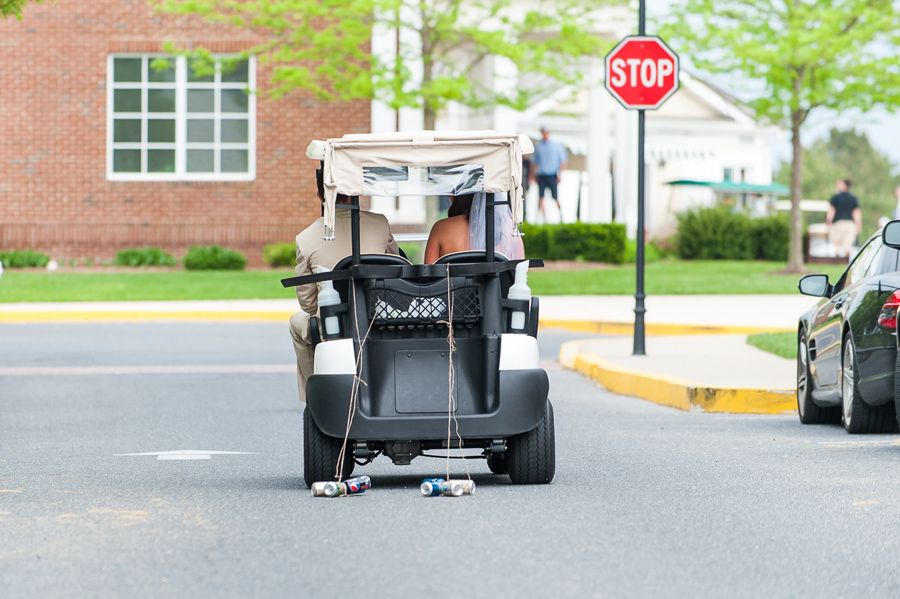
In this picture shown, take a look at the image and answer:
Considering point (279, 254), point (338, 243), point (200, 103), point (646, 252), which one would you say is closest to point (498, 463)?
point (338, 243)

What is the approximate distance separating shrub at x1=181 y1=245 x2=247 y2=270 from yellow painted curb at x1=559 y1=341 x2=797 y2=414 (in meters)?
15.9

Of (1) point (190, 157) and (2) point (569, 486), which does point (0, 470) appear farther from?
(1) point (190, 157)

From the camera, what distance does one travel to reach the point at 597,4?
80.4 ft

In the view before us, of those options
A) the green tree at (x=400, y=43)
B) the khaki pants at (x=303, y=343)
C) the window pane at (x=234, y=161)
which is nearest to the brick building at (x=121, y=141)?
the window pane at (x=234, y=161)

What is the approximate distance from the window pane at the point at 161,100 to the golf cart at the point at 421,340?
2240 centimetres

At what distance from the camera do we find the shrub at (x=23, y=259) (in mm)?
27188

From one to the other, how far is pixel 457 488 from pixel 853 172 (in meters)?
94.9

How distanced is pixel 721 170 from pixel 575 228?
20.3 metres

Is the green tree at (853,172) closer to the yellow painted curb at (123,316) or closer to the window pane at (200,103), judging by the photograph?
the window pane at (200,103)

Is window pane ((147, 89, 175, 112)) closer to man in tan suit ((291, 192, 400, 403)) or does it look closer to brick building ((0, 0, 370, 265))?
brick building ((0, 0, 370, 265))

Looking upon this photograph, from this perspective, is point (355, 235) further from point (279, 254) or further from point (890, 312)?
point (279, 254)

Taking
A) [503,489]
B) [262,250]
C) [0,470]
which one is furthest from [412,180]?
[262,250]

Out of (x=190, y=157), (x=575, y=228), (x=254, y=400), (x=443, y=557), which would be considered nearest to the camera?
(x=443, y=557)

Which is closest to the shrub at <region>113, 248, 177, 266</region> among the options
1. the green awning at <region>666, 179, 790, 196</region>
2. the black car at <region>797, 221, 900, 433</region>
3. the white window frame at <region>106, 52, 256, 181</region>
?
the white window frame at <region>106, 52, 256, 181</region>
